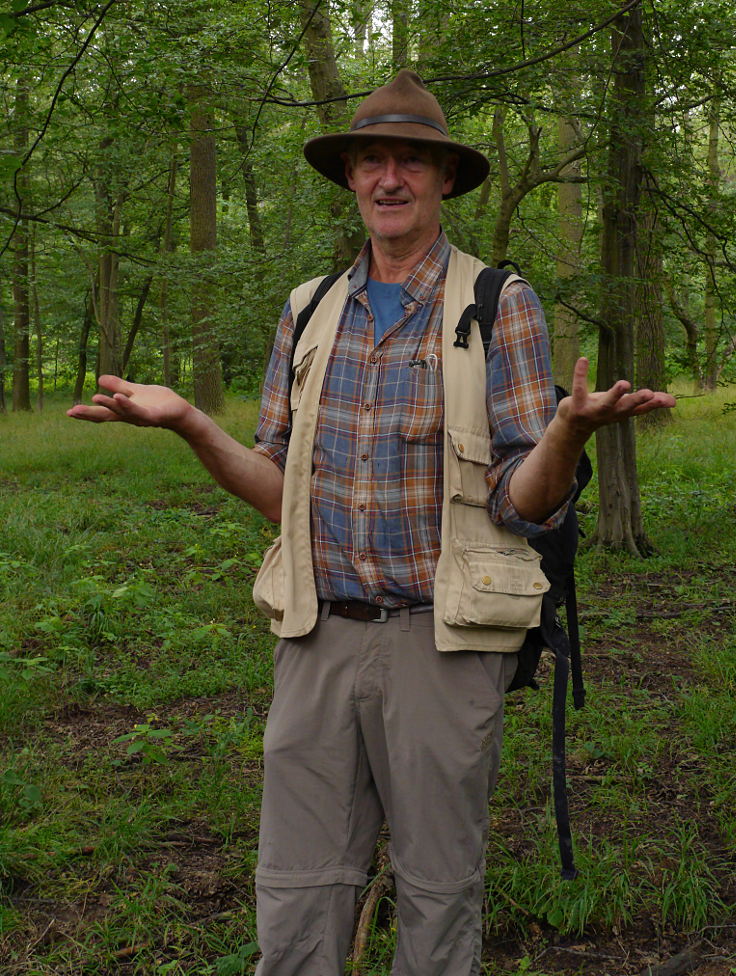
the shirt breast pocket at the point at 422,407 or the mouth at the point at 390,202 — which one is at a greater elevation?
the mouth at the point at 390,202

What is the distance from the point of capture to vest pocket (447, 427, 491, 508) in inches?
84.8

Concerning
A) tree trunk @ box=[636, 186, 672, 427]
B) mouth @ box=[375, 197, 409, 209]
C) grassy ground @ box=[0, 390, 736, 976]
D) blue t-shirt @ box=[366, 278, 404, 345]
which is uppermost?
tree trunk @ box=[636, 186, 672, 427]

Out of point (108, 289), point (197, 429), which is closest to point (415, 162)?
point (197, 429)

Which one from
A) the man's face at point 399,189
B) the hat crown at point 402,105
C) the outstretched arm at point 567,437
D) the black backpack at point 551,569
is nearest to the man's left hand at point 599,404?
the outstretched arm at point 567,437

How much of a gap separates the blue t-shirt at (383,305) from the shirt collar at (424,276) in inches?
1.1

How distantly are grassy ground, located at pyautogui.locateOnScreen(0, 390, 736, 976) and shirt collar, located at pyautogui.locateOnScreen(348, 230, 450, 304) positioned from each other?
210cm

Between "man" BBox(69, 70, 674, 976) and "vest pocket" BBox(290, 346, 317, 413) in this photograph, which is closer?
"man" BBox(69, 70, 674, 976)

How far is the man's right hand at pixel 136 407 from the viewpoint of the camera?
1.94m

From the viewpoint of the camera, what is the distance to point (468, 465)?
2.18 metres

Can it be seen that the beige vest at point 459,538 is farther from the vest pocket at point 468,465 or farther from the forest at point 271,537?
the forest at point 271,537

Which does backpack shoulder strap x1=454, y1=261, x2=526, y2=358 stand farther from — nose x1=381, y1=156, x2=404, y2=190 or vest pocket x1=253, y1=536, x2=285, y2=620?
vest pocket x1=253, y1=536, x2=285, y2=620

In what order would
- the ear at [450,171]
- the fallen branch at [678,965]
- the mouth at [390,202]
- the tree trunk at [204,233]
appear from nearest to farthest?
the mouth at [390,202], the ear at [450,171], the fallen branch at [678,965], the tree trunk at [204,233]

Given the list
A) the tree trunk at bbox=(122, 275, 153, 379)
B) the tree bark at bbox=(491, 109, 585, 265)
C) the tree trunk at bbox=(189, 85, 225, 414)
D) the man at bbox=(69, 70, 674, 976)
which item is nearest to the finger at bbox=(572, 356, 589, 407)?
the man at bbox=(69, 70, 674, 976)

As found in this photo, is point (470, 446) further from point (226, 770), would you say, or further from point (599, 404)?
point (226, 770)
